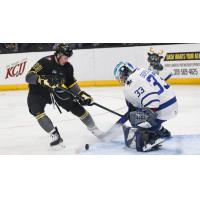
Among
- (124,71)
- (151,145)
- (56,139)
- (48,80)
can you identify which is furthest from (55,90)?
(151,145)

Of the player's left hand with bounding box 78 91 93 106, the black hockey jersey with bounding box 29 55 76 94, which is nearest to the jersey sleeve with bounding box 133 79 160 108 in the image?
the player's left hand with bounding box 78 91 93 106

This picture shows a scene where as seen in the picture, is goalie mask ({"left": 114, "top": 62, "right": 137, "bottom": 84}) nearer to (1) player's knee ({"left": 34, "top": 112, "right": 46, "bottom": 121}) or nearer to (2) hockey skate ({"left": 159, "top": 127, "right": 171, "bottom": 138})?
(2) hockey skate ({"left": 159, "top": 127, "right": 171, "bottom": 138})

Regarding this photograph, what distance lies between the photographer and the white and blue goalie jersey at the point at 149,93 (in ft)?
10.6

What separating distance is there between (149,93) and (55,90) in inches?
24.6

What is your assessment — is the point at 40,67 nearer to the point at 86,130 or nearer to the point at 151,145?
the point at 86,130

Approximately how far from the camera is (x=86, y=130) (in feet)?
11.4

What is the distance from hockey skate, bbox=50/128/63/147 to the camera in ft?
10.8

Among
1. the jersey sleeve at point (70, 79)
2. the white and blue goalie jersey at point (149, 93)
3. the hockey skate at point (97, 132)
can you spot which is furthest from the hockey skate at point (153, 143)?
the jersey sleeve at point (70, 79)

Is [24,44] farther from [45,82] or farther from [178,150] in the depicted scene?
[178,150]

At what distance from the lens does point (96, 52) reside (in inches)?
157

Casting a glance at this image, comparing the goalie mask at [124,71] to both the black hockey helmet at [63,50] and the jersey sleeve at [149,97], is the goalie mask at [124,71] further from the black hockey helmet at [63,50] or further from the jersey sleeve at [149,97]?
the black hockey helmet at [63,50]

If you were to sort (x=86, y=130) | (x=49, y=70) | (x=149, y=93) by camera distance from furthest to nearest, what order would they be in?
(x=86, y=130) < (x=49, y=70) < (x=149, y=93)

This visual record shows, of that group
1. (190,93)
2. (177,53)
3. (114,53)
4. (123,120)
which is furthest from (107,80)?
(177,53)

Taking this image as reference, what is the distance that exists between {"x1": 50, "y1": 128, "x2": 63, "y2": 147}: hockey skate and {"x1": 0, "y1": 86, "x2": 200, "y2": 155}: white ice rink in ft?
0.14
